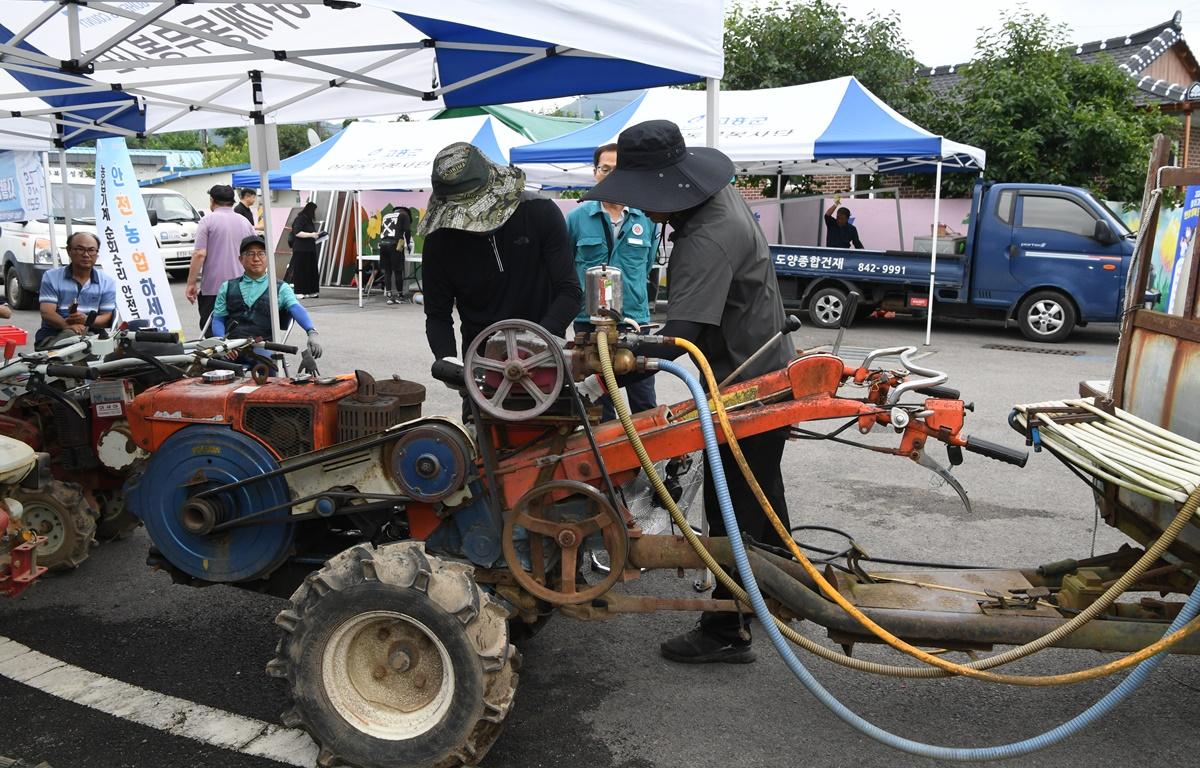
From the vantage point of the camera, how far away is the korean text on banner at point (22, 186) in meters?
11.1

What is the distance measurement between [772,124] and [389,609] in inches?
411

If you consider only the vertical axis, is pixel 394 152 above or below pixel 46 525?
above

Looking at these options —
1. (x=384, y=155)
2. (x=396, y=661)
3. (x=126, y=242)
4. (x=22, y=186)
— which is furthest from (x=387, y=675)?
(x=384, y=155)

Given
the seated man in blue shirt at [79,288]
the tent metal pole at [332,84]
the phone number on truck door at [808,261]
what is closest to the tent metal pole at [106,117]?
the tent metal pole at [332,84]

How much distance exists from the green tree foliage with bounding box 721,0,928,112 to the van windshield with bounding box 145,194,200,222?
38.5 feet

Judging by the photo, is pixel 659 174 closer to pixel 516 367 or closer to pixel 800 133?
pixel 516 367

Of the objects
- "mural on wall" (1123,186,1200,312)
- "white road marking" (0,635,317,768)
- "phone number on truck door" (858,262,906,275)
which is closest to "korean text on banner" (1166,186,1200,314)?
"mural on wall" (1123,186,1200,312)

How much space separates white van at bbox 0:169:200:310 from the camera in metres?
16.7

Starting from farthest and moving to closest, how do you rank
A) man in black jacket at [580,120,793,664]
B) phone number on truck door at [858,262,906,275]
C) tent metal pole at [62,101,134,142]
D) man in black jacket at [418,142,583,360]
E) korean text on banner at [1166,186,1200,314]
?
phone number on truck door at [858,262,906,275], tent metal pole at [62,101,134,142], man in black jacket at [418,142,583,360], man in black jacket at [580,120,793,664], korean text on banner at [1166,186,1200,314]

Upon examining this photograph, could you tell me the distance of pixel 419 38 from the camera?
6648mm

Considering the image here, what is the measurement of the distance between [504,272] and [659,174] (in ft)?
3.61

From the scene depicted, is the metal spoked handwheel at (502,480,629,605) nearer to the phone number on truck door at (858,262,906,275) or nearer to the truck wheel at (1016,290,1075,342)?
the phone number on truck door at (858,262,906,275)

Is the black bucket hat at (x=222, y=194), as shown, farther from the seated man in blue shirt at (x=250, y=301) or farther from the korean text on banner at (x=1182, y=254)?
the korean text on banner at (x=1182, y=254)

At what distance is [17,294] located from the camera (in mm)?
17047
